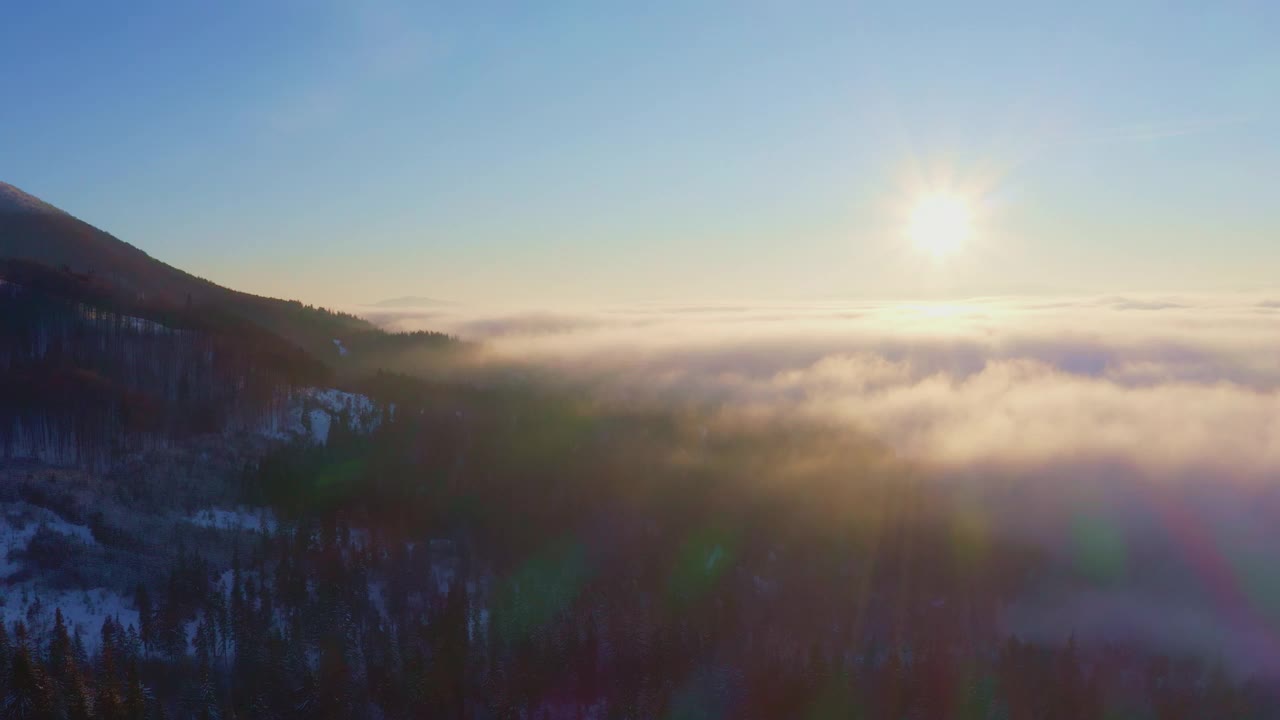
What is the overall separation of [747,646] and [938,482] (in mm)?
107596

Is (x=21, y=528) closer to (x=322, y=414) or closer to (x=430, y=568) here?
(x=430, y=568)

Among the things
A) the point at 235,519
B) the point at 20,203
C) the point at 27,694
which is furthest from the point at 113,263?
the point at 27,694

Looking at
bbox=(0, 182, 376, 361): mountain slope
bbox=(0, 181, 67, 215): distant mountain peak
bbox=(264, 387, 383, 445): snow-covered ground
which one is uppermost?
bbox=(0, 181, 67, 215): distant mountain peak

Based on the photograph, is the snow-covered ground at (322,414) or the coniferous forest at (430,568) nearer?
the coniferous forest at (430,568)

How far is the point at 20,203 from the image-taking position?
174750mm

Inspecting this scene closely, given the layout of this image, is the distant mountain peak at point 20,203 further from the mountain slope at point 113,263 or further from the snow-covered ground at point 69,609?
the snow-covered ground at point 69,609

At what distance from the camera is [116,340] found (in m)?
119

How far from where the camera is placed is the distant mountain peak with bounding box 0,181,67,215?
562 feet

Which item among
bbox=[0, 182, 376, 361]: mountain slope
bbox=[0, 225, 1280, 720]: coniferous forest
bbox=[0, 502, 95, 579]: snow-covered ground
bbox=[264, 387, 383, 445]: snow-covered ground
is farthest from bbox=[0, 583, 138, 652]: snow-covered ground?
bbox=[0, 182, 376, 361]: mountain slope

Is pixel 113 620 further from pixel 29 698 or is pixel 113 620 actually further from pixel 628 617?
pixel 628 617

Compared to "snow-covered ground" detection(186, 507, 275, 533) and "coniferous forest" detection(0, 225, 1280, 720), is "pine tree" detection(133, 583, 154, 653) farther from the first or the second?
"snow-covered ground" detection(186, 507, 275, 533)

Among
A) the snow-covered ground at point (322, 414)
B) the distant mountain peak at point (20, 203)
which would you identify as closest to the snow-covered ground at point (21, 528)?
the snow-covered ground at point (322, 414)

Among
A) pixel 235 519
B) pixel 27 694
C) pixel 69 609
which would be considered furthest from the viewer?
pixel 235 519

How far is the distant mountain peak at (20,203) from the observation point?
171 metres
